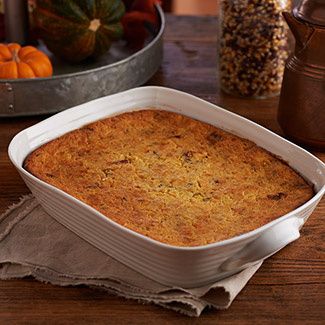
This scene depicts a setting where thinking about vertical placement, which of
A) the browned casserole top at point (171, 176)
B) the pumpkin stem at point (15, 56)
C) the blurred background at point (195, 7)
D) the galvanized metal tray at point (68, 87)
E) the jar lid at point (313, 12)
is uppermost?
the jar lid at point (313, 12)

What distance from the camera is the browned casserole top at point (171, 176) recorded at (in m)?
1.19

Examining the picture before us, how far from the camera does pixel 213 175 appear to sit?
132 cm

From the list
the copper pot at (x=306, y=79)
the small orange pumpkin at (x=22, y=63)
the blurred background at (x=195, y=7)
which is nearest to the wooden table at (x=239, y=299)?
the copper pot at (x=306, y=79)

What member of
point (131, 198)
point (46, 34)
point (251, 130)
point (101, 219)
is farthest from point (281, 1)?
point (101, 219)

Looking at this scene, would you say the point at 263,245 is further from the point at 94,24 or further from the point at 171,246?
the point at 94,24

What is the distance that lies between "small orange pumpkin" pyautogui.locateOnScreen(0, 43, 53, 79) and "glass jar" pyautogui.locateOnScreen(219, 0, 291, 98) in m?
0.39

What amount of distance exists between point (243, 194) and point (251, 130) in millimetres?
192

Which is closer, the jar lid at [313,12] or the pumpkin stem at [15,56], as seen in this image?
the jar lid at [313,12]

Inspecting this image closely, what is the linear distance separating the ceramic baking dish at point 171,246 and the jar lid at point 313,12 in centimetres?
24

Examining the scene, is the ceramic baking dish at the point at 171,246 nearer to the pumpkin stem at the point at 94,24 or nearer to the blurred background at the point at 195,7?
the pumpkin stem at the point at 94,24

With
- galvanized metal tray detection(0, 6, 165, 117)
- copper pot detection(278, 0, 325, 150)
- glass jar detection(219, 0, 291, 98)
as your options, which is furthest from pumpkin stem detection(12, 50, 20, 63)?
copper pot detection(278, 0, 325, 150)

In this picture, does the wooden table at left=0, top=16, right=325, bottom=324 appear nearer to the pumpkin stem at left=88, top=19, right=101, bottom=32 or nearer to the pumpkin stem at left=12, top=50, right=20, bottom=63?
the pumpkin stem at left=12, top=50, right=20, bottom=63

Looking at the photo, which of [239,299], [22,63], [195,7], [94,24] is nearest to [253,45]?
[94,24]

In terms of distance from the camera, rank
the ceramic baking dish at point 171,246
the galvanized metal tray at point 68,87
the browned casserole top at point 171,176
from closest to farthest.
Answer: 1. the ceramic baking dish at point 171,246
2. the browned casserole top at point 171,176
3. the galvanized metal tray at point 68,87
